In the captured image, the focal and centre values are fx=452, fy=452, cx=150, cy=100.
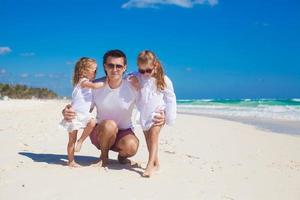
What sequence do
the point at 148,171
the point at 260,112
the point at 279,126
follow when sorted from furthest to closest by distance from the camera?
the point at 260,112 → the point at 279,126 → the point at 148,171

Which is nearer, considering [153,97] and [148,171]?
[148,171]

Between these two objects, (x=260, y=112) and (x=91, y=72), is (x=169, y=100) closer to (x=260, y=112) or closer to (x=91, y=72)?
(x=91, y=72)

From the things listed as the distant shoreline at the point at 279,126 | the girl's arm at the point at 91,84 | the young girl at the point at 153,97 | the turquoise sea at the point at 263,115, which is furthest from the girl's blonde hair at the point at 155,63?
the turquoise sea at the point at 263,115

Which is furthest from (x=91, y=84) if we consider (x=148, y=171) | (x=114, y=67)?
(x=148, y=171)

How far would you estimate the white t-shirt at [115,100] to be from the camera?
523cm

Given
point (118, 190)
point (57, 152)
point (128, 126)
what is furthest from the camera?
point (57, 152)

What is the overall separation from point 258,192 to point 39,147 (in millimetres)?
3764

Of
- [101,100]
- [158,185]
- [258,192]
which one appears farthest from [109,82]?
[258,192]

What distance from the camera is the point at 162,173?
5.03 meters

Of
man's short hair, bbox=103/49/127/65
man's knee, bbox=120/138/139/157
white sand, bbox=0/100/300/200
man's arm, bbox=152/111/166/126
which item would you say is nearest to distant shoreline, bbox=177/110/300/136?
white sand, bbox=0/100/300/200

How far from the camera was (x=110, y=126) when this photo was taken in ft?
17.1

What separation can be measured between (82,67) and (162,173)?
152 centimetres

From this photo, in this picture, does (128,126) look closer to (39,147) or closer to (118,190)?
(118,190)

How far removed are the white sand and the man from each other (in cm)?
27
